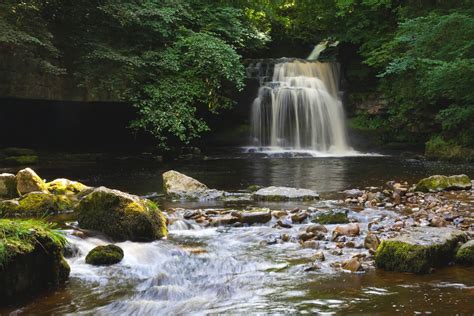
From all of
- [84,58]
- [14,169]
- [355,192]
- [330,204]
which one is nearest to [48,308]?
[330,204]

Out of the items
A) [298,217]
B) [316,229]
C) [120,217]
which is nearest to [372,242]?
[316,229]

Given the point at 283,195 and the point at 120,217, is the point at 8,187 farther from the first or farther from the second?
the point at 283,195

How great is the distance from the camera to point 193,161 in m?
16.7

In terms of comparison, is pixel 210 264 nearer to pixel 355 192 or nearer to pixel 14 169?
pixel 355 192

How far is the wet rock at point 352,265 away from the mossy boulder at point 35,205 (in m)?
4.99

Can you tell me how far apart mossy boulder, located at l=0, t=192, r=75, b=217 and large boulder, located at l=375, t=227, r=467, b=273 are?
5321mm

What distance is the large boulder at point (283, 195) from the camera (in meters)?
9.09

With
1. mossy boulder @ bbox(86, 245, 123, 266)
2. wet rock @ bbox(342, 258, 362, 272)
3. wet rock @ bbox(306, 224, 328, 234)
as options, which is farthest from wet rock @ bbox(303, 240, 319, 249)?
mossy boulder @ bbox(86, 245, 123, 266)

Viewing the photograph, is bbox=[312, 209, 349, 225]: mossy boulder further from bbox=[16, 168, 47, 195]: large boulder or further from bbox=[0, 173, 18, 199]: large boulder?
bbox=[0, 173, 18, 199]: large boulder

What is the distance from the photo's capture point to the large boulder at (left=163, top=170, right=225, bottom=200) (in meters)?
9.60

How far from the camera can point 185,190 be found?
32.4 ft

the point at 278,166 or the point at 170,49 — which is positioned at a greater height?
the point at 170,49

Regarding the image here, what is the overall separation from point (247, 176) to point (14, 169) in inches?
265

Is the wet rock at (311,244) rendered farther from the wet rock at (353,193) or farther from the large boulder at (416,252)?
the wet rock at (353,193)
